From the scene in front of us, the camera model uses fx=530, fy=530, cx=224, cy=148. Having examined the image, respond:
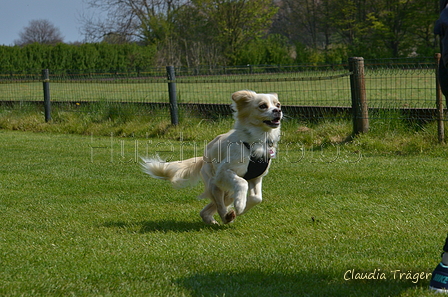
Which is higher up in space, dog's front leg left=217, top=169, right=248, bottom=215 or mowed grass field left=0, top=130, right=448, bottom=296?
dog's front leg left=217, top=169, right=248, bottom=215

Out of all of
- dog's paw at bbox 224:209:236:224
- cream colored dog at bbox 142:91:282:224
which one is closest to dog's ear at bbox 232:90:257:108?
cream colored dog at bbox 142:91:282:224

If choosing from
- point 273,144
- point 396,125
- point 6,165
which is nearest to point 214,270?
point 273,144

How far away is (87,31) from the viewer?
4338 centimetres

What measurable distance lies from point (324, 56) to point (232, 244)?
124ft

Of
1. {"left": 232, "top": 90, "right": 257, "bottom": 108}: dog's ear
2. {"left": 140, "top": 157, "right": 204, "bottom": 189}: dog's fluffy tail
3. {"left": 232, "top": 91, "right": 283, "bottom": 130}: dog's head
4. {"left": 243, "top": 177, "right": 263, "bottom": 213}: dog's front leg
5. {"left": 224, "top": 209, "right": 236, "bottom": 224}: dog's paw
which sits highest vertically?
{"left": 232, "top": 90, "right": 257, "bottom": 108}: dog's ear

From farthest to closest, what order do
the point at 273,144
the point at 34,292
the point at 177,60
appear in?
1. the point at 177,60
2. the point at 273,144
3. the point at 34,292

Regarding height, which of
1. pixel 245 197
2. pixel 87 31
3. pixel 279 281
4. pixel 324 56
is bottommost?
pixel 279 281

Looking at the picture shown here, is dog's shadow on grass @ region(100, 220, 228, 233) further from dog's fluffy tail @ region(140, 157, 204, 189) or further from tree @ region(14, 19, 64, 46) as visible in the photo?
tree @ region(14, 19, 64, 46)

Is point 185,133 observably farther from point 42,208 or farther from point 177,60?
point 177,60

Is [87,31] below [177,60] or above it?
above

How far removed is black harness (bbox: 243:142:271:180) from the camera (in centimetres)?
458

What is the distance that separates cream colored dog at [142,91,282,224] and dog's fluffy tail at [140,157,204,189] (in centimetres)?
17

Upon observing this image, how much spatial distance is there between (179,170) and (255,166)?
973 mm

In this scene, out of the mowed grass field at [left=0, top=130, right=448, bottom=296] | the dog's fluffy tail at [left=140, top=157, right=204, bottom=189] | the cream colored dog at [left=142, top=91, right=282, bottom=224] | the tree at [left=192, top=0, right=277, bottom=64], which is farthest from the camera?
the tree at [left=192, top=0, right=277, bottom=64]
